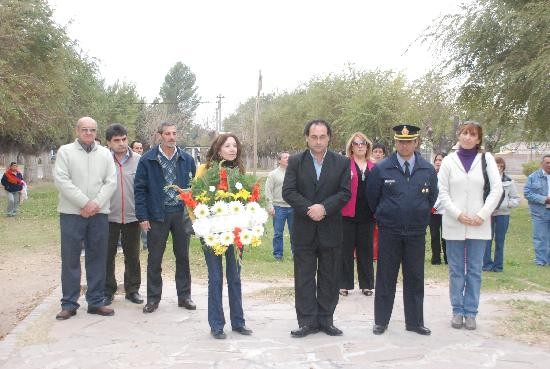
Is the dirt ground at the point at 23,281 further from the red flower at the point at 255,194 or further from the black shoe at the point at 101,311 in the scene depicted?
the red flower at the point at 255,194

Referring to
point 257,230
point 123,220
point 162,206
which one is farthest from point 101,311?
point 257,230

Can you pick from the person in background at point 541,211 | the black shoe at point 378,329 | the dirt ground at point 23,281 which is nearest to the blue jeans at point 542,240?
the person in background at point 541,211

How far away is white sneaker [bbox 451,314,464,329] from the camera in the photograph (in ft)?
19.6

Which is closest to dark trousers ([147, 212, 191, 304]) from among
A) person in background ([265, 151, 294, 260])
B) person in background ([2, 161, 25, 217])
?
person in background ([265, 151, 294, 260])

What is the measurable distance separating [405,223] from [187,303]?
2.66 metres

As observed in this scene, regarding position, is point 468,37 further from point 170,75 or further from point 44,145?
point 170,75

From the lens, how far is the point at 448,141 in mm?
38469

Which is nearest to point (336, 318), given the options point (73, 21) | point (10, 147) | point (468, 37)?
point (468, 37)

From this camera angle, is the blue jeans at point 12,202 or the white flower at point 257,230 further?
the blue jeans at point 12,202

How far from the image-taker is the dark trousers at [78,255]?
6363mm

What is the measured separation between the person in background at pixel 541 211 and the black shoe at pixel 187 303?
672 centimetres

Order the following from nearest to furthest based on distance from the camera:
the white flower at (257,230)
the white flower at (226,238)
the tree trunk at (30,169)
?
the white flower at (226,238)
the white flower at (257,230)
the tree trunk at (30,169)

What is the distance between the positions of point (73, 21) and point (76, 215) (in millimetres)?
21274

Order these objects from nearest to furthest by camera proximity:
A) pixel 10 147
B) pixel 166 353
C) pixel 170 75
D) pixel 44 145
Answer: pixel 166 353 → pixel 10 147 → pixel 44 145 → pixel 170 75
